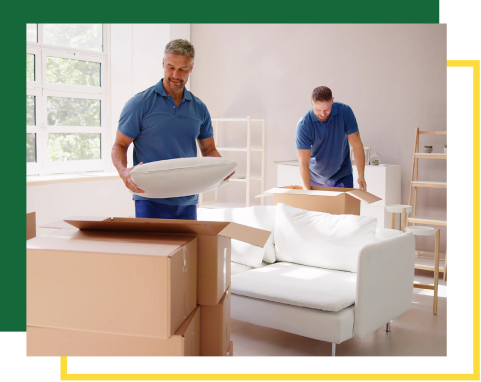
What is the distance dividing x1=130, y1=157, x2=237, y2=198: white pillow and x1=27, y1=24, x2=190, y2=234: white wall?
11.6ft

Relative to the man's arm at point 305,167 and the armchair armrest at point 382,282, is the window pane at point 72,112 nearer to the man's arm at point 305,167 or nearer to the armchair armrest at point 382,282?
the man's arm at point 305,167

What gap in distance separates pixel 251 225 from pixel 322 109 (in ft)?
3.05

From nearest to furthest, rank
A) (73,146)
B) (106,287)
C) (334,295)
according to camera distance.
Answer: (106,287) → (334,295) → (73,146)

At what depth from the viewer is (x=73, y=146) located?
564 cm

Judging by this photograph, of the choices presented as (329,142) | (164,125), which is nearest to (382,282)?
(329,142)

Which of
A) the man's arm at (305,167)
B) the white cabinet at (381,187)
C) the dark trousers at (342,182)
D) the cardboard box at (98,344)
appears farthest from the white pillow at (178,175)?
the white cabinet at (381,187)

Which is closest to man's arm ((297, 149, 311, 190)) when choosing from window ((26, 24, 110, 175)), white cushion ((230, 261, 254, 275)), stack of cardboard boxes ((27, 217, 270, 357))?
white cushion ((230, 261, 254, 275))

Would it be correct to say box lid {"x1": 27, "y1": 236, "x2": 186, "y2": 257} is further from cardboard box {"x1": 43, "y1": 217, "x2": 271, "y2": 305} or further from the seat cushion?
the seat cushion

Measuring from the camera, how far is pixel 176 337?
3.77 feet

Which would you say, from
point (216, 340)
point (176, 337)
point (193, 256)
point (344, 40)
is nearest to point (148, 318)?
point (176, 337)

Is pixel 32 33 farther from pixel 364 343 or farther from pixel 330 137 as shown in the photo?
pixel 364 343

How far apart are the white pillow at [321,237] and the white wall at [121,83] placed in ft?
8.60

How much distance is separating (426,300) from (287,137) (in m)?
2.64

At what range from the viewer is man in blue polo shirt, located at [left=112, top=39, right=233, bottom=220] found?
77.7 inches
